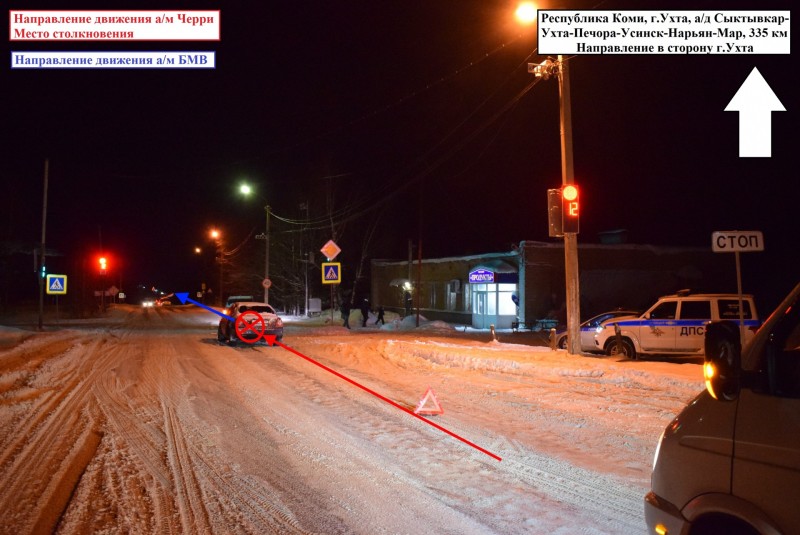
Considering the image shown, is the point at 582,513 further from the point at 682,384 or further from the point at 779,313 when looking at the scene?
the point at 682,384

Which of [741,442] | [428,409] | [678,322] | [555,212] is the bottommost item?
[428,409]

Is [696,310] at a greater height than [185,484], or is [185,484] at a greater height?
[696,310]

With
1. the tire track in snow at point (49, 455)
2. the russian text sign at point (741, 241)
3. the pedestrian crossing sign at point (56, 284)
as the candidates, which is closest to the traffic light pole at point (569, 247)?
the russian text sign at point (741, 241)

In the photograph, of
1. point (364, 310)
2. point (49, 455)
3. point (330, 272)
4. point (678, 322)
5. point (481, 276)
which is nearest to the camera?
point (49, 455)

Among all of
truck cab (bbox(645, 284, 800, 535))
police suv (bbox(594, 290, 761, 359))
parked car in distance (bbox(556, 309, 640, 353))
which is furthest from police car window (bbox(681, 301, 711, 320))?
truck cab (bbox(645, 284, 800, 535))

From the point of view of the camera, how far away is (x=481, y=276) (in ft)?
113

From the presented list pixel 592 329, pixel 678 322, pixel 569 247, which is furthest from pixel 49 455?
pixel 592 329

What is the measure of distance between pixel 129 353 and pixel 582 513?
54.2 feet

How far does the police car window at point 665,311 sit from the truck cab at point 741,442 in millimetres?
14423


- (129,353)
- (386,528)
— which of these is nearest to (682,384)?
(386,528)

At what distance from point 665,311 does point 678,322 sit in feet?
1.51

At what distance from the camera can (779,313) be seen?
3086 millimetres

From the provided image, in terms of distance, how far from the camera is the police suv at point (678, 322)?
15992 millimetres
